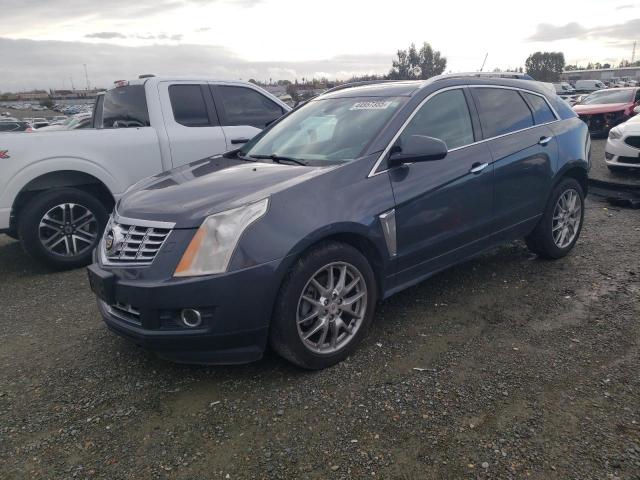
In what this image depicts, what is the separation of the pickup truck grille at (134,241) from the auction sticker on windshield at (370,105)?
5.91 feet

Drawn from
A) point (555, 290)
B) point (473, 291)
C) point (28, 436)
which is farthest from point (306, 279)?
point (555, 290)

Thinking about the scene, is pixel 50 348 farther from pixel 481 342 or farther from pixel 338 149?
pixel 481 342

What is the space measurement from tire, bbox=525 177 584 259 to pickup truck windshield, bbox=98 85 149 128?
172 inches

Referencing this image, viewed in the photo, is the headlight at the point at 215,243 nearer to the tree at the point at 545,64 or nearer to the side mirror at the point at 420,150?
the side mirror at the point at 420,150

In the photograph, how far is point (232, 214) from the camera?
2.86 metres

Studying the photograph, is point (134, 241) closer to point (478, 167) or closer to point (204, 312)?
point (204, 312)

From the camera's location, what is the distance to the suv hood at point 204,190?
9.61 ft

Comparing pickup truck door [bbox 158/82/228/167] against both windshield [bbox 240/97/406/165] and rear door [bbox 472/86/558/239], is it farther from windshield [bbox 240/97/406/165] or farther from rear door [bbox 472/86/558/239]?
rear door [bbox 472/86/558/239]

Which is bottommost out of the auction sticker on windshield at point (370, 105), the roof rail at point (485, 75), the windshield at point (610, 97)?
the windshield at point (610, 97)

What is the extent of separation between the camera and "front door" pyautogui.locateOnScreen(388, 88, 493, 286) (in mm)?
3490

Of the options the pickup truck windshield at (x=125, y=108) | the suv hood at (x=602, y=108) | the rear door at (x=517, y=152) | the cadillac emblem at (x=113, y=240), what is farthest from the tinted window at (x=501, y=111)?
the suv hood at (x=602, y=108)

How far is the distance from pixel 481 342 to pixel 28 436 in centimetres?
279

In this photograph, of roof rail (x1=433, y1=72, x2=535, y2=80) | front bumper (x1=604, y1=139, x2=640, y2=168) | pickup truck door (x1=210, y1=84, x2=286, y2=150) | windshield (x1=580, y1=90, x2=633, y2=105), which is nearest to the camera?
roof rail (x1=433, y1=72, x2=535, y2=80)

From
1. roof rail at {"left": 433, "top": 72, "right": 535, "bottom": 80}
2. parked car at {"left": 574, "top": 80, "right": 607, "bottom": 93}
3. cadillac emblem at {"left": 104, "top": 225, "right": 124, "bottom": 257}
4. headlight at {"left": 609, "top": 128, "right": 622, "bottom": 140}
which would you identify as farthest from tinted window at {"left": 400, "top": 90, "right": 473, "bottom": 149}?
parked car at {"left": 574, "top": 80, "right": 607, "bottom": 93}
